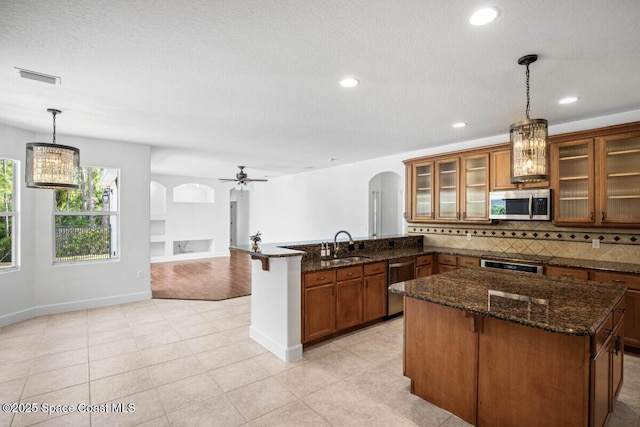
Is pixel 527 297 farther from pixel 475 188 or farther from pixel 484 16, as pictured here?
pixel 475 188

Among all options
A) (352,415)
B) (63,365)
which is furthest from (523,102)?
(63,365)

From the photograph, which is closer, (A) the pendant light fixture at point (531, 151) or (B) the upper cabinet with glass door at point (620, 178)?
(A) the pendant light fixture at point (531, 151)

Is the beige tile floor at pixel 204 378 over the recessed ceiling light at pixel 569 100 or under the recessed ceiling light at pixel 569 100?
under

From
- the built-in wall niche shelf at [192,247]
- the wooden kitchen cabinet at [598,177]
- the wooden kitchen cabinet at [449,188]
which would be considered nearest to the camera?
the wooden kitchen cabinet at [598,177]

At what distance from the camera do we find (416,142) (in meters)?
5.17

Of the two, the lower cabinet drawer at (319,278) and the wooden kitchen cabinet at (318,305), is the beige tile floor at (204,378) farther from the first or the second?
the lower cabinet drawer at (319,278)

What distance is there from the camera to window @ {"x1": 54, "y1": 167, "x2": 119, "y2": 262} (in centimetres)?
473

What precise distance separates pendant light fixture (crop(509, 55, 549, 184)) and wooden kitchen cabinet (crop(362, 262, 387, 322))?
6.86ft

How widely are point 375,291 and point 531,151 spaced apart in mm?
2437

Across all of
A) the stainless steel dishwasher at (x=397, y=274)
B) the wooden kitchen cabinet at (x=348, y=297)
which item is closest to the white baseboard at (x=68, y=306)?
the wooden kitchen cabinet at (x=348, y=297)

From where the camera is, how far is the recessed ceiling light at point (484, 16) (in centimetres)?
176

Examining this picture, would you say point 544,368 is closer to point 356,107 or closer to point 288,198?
point 356,107

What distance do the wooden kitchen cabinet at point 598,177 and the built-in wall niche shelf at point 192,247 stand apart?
9.16m

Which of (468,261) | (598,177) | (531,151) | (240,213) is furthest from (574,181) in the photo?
(240,213)
